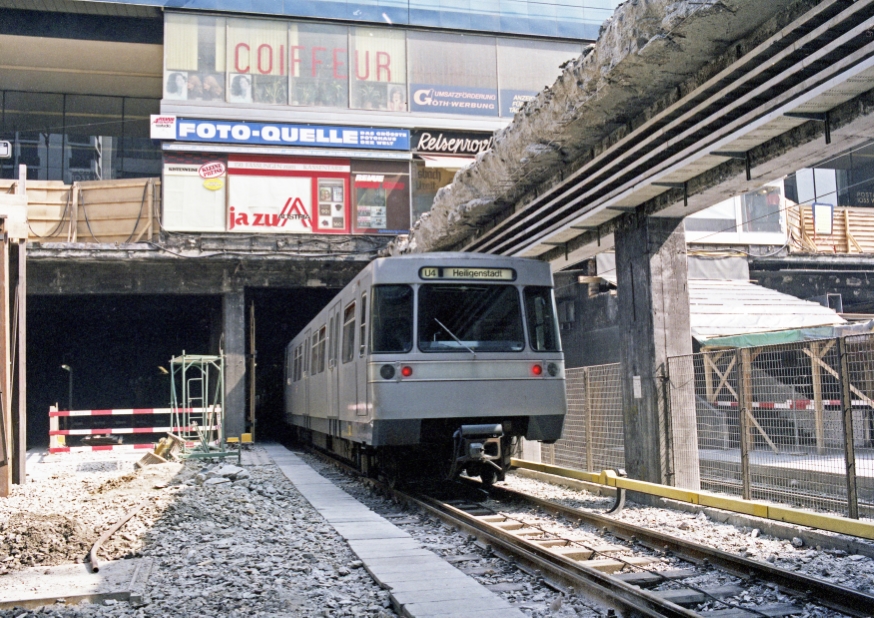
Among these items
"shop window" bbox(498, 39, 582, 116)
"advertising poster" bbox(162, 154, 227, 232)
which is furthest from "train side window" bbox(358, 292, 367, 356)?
"shop window" bbox(498, 39, 582, 116)

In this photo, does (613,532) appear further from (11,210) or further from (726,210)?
(726,210)

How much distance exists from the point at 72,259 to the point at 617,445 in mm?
14879

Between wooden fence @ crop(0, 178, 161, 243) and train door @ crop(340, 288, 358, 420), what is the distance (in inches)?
457

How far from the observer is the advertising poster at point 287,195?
2181 centimetres

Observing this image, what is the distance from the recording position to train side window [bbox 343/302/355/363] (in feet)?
37.3

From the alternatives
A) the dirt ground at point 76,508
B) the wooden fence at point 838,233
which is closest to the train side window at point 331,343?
the dirt ground at point 76,508

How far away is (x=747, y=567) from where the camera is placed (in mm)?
5867

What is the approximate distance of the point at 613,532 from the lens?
7.74 m

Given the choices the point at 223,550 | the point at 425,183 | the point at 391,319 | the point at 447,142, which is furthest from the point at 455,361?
the point at 447,142

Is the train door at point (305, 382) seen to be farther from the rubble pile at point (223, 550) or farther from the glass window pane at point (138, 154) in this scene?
the glass window pane at point (138, 154)

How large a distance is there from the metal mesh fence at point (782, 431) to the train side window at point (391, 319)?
123 inches

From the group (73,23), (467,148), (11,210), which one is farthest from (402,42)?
(11,210)

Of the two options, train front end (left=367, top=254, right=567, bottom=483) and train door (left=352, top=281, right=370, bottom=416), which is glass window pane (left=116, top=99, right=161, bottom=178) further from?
train front end (left=367, top=254, right=567, bottom=483)

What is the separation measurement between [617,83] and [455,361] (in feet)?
11.8
